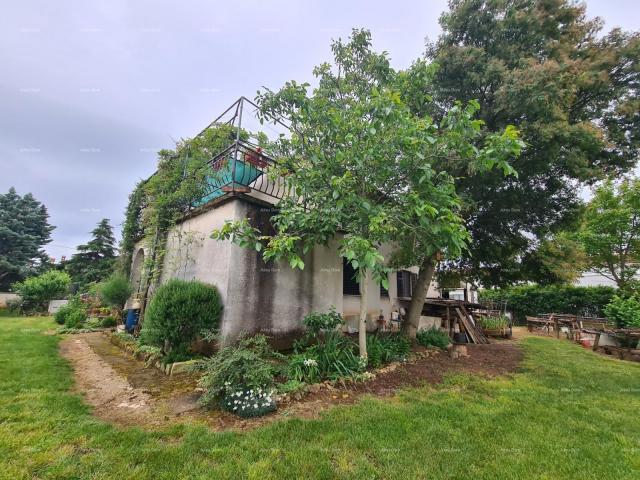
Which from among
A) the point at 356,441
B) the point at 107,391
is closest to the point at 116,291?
the point at 107,391

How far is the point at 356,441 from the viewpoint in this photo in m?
2.62

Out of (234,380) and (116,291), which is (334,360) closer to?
(234,380)

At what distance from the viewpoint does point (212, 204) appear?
5.89 m

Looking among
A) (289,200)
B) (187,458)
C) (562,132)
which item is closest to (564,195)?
(562,132)

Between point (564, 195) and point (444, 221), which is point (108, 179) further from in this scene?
point (564, 195)

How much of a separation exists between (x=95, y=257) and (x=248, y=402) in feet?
65.1

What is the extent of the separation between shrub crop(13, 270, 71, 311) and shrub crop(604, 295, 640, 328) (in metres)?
22.7

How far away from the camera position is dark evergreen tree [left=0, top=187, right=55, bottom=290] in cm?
1636

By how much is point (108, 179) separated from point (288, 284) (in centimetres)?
897

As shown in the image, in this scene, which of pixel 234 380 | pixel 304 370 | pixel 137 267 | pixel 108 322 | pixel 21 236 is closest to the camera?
pixel 234 380

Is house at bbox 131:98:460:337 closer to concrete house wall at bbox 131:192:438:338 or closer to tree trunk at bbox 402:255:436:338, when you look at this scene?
concrete house wall at bbox 131:192:438:338

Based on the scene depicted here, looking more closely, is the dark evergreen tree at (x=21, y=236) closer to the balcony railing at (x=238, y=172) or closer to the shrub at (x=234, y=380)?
the balcony railing at (x=238, y=172)

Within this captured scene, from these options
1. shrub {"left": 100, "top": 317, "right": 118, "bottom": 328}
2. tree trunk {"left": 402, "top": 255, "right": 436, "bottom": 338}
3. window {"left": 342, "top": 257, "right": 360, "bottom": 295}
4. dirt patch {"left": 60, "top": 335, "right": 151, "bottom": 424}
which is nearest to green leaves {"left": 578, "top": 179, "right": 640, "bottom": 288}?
tree trunk {"left": 402, "top": 255, "right": 436, "bottom": 338}

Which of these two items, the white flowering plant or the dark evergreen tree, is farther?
the dark evergreen tree
